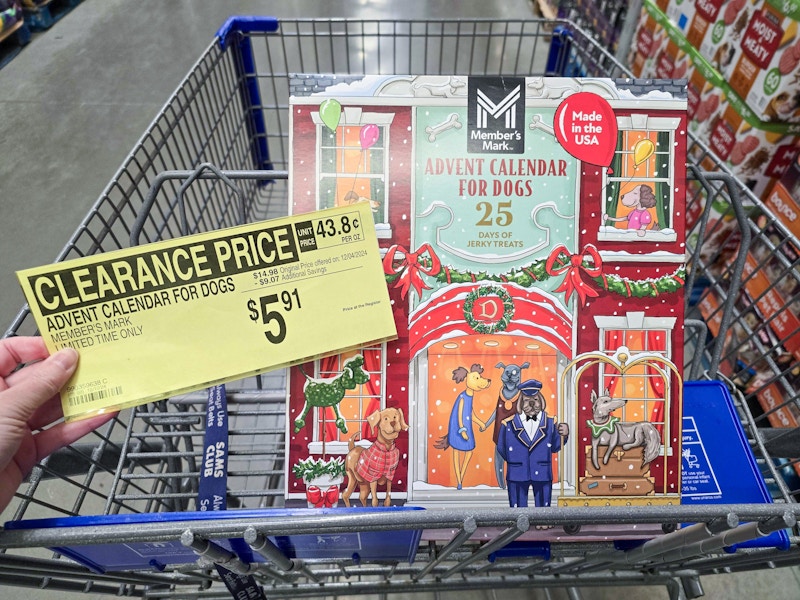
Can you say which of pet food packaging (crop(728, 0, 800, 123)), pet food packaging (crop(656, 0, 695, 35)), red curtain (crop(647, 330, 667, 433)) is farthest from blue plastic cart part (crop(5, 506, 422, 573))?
pet food packaging (crop(656, 0, 695, 35))

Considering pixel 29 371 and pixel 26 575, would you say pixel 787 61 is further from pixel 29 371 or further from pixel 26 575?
pixel 26 575

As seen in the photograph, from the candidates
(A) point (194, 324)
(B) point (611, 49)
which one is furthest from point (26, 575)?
(B) point (611, 49)

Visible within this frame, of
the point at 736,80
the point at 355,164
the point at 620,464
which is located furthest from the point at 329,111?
the point at 736,80

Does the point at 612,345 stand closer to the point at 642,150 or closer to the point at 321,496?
the point at 642,150

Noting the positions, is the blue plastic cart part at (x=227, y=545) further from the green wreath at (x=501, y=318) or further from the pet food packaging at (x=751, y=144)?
the pet food packaging at (x=751, y=144)

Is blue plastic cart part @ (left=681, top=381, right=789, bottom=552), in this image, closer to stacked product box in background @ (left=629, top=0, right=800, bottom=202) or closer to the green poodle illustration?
the green poodle illustration

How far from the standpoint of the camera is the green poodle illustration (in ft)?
2.27

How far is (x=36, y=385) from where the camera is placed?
0.58 m

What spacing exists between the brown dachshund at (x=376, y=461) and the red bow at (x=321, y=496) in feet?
0.04

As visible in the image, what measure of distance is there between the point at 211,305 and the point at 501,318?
38 cm

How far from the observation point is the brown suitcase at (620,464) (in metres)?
0.68

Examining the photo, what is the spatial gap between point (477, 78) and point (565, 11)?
2.90m

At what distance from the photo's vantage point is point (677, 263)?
70 centimetres

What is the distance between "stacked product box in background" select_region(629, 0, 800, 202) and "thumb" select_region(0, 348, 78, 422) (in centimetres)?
182
